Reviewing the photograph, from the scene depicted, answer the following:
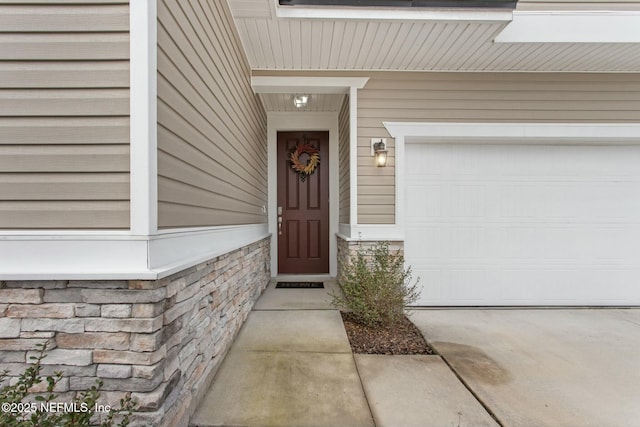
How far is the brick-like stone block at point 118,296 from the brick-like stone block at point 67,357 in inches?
8.3

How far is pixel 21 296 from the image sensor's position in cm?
118

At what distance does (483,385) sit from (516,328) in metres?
1.25

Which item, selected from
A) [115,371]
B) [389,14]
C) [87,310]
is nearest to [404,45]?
[389,14]

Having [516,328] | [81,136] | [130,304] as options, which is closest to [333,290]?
[516,328]

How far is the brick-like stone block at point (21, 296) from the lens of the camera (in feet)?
3.89

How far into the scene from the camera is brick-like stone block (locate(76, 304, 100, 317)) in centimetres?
119

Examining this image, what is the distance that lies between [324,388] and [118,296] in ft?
4.11

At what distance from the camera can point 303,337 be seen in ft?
8.08

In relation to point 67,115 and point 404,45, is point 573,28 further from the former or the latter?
point 67,115

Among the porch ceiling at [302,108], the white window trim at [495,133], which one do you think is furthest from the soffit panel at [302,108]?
the white window trim at [495,133]

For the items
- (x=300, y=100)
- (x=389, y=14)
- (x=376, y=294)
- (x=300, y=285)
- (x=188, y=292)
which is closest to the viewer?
(x=188, y=292)

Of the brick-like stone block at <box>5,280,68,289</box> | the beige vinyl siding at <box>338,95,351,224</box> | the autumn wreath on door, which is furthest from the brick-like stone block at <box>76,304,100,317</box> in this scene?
the autumn wreath on door

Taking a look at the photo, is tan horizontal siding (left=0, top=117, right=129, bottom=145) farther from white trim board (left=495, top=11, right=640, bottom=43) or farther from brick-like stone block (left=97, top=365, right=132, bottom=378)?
white trim board (left=495, top=11, right=640, bottom=43)

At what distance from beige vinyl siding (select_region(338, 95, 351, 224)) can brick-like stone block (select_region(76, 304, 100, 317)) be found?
2664 mm
